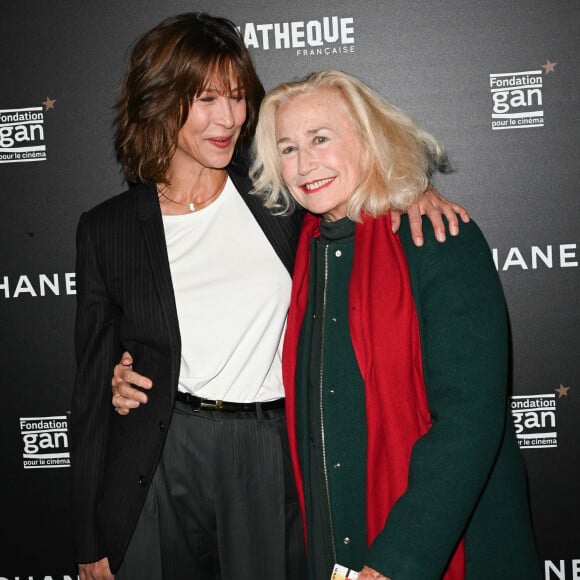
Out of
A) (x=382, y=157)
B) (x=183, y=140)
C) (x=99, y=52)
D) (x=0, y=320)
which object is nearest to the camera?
(x=382, y=157)

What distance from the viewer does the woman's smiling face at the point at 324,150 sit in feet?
5.20

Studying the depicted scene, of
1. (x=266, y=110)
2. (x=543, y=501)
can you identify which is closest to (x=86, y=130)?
(x=266, y=110)

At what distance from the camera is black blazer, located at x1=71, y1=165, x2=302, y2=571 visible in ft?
5.90

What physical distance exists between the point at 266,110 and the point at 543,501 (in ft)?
6.26

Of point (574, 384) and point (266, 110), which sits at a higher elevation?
point (266, 110)

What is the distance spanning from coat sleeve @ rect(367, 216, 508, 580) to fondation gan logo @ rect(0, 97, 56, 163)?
1.78 m

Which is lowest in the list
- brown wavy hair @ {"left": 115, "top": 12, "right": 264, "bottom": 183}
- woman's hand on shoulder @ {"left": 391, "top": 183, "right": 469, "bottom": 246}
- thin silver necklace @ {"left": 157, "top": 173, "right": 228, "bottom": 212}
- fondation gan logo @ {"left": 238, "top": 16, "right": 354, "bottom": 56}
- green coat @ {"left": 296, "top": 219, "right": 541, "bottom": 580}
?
green coat @ {"left": 296, "top": 219, "right": 541, "bottom": 580}

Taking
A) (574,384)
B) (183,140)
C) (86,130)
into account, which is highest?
(86,130)

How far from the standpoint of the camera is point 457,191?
2.52 meters

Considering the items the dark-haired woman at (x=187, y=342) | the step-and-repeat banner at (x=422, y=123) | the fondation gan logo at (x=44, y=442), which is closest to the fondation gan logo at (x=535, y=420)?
the step-and-repeat banner at (x=422, y=123)

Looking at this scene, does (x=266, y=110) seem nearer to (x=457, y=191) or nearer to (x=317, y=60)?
(x=317, y=60)

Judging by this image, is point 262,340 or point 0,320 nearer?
point 262,340

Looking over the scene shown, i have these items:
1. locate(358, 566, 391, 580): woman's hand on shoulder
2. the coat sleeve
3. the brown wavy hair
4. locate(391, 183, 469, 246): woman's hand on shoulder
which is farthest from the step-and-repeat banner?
locate(358, 566, 391, 580): woman's hand on shoulder

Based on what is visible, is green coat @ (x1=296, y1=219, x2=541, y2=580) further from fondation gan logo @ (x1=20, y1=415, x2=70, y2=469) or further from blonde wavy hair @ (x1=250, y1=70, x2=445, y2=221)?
fondation gan logo @ (x1=20, y1=415, x2=70, y2=469)
